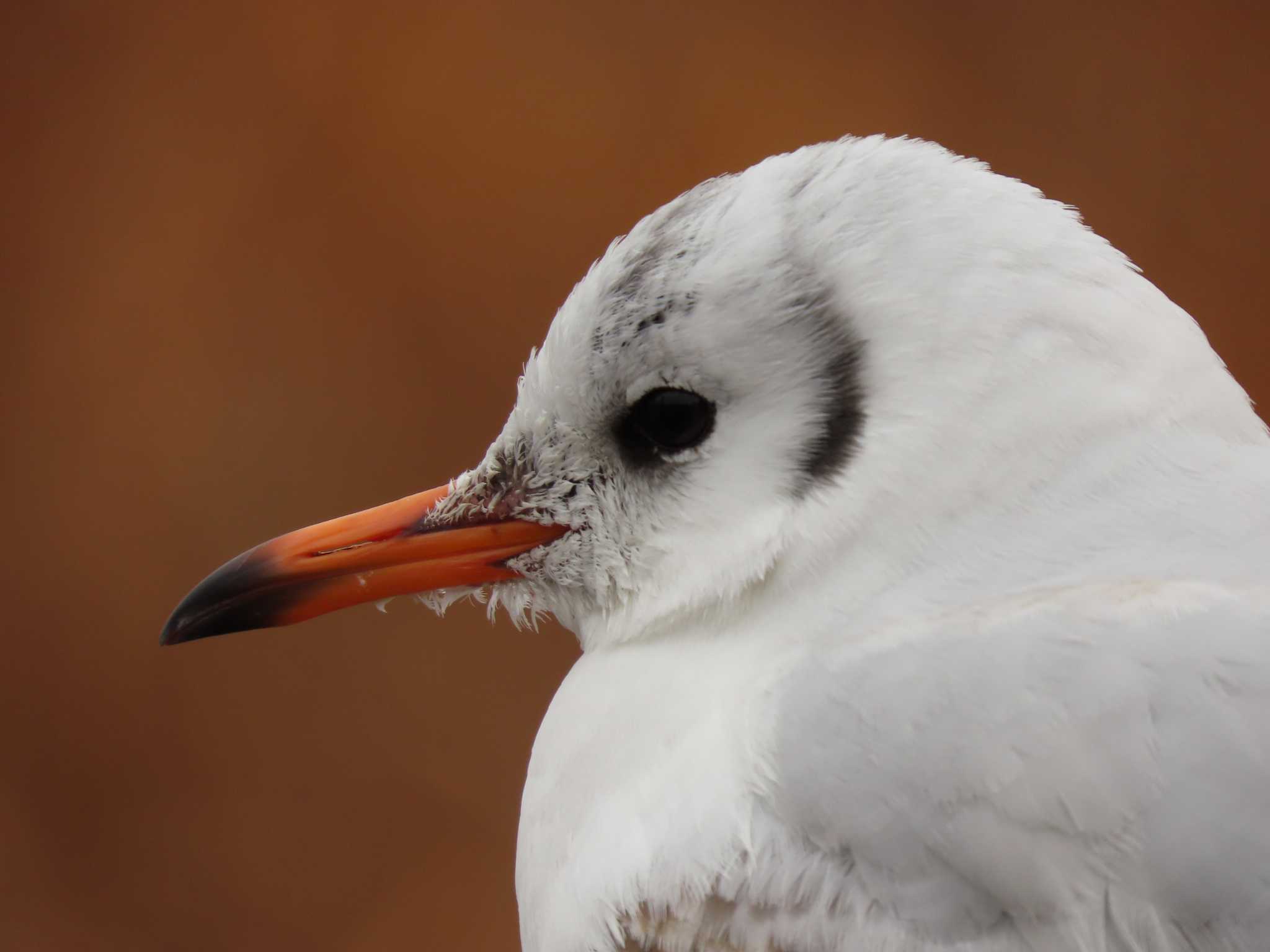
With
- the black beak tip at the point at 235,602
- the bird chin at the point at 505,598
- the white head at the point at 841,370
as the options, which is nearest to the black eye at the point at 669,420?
the white head at the point at 841,370

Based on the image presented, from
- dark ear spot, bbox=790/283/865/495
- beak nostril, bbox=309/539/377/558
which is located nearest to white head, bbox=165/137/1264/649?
dark ear spot, bbox=790/283/865/495

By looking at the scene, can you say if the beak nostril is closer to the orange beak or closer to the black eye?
the orange beak

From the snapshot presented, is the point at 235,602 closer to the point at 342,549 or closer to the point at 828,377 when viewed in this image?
the point at 342,549

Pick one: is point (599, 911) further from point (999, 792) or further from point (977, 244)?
point (977, 244)

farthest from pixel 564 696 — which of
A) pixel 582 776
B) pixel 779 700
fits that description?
pixel 779 700

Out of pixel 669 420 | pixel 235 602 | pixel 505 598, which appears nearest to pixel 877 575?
pixel 669 420

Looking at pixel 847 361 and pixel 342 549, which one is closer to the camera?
pixel 847 361

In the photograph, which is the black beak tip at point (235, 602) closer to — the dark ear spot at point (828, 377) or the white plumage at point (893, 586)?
the white plumage at point (893, 586)

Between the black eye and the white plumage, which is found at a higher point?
the black eye
